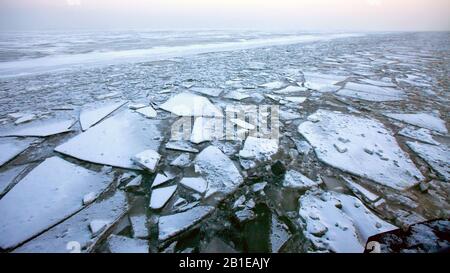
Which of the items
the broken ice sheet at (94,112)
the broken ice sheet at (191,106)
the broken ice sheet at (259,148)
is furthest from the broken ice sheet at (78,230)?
the broken ice sheet at (191,106)

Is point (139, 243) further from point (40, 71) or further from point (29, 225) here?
point (40, 71)

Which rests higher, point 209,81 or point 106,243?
point 209,81

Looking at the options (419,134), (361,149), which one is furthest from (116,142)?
(419,134)

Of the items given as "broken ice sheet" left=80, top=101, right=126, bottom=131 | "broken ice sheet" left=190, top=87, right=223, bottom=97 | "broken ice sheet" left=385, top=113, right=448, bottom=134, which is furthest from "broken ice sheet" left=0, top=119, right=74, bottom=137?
"broken ice sheet" left=385, top=113, right=448, bottom=134

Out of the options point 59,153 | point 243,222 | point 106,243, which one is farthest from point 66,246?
point 59,153

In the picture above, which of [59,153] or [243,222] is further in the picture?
[59,153]

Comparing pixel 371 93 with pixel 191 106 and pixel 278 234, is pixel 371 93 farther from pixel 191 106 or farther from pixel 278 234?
pixel 278 234
